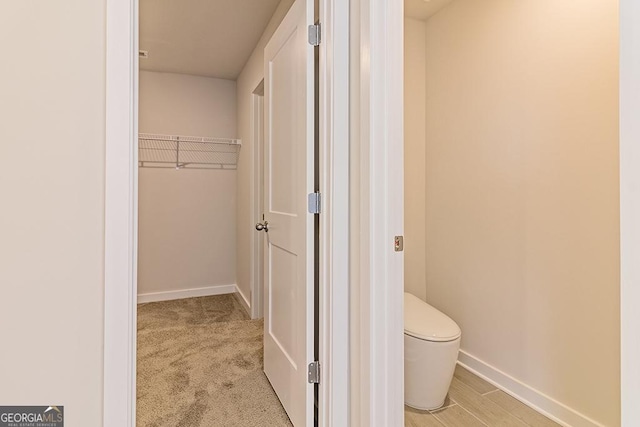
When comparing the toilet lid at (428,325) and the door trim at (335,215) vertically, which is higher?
the door trim at (335,215)

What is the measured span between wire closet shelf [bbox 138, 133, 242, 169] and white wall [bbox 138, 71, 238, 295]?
2.9 inches

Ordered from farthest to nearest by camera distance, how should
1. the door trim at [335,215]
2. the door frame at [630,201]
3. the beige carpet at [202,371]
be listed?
the beige carpet at [202,371] < the door trim at [335,215] < the door frame at [630,201]

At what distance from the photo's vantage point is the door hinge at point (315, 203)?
158 cm

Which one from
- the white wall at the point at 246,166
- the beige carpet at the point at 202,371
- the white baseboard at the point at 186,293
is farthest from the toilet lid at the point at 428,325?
the white baseboard at the point at 186,293

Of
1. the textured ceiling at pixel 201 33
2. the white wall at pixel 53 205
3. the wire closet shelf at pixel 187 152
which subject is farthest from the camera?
the wire closet shelf at pixel 187 152

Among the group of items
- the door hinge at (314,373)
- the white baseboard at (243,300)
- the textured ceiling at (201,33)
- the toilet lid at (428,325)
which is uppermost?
the textured ceiling at (201,33)

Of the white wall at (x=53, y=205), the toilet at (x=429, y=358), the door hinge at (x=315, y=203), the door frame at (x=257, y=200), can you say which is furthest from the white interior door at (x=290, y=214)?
the door frame at (x=257, y=200)

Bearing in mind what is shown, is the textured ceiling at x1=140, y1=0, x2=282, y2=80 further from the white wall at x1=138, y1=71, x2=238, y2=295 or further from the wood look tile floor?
the wood look tile floor

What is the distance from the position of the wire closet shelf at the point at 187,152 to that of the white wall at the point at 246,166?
0.73 feet

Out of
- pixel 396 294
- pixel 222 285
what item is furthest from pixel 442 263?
pixel 222 285

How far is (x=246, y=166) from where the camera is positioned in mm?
3607

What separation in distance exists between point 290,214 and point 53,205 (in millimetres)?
961

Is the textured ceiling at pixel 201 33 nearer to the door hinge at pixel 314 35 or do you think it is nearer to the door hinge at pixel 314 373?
the door hinge at pixel 314 35

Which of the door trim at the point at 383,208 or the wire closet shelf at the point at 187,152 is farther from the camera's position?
the wire closet shelf at the point at 187,152
